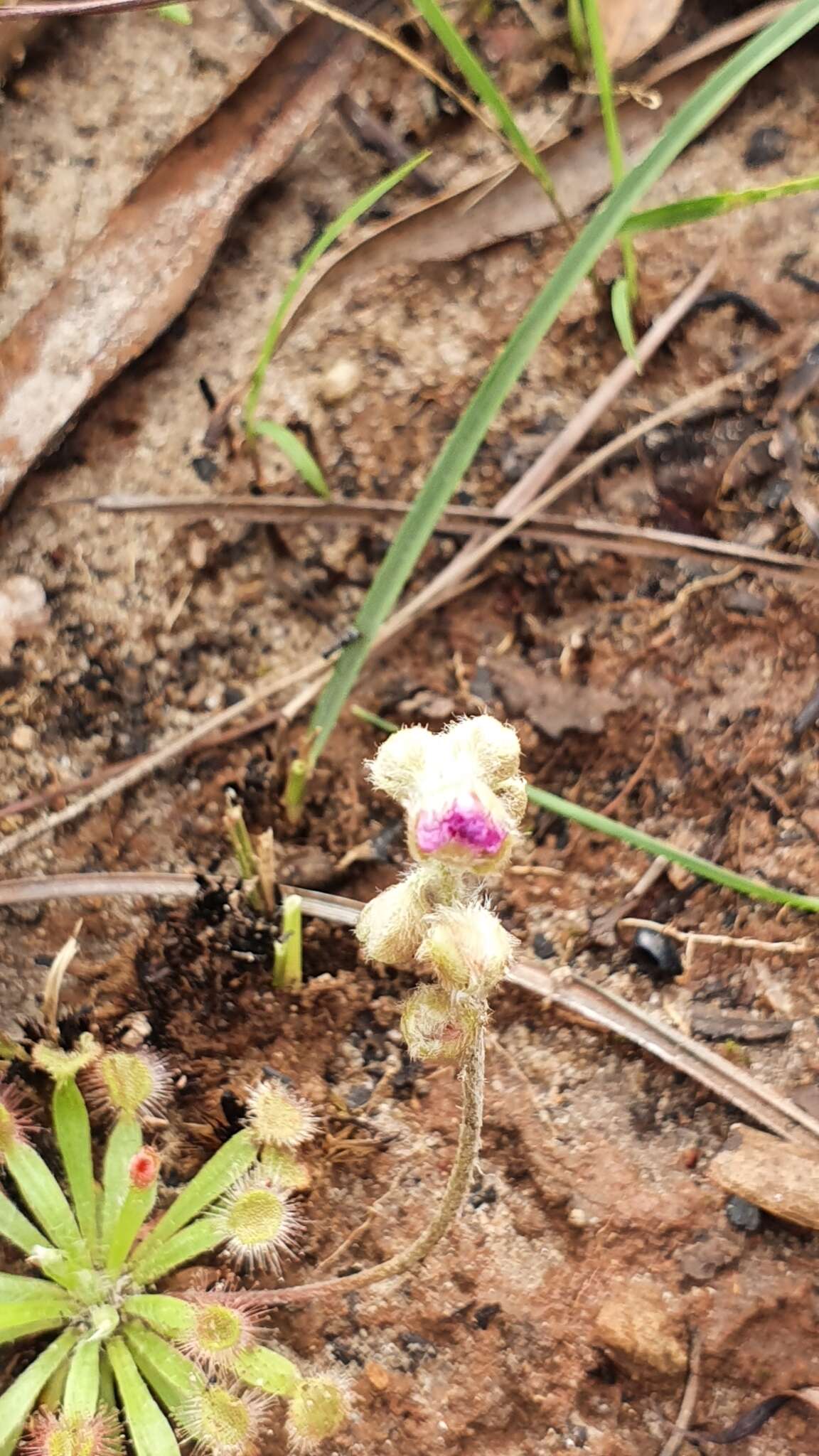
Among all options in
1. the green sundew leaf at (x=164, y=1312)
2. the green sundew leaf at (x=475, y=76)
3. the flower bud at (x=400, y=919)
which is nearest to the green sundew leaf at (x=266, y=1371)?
the green sundew leaf at (x=164, y=1312)

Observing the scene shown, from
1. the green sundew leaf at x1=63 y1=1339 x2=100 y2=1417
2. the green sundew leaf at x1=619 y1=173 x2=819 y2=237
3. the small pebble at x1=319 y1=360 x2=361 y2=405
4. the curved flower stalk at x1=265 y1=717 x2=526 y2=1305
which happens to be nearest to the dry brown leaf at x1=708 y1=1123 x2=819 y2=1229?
the curved flower stalk at x1=265 y1=717 x2=526 y2=1305

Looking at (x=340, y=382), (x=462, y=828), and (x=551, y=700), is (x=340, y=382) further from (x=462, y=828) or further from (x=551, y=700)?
(x=462, y=828)

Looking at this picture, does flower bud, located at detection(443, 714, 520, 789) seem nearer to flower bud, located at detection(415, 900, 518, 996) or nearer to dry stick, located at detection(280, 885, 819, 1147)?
flower bud, located at detection(415, 900, 518, 996)

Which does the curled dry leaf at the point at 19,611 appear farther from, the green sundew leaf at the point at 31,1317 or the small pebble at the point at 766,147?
the small pebble at the point at 766,147

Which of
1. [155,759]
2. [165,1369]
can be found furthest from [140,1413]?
[155,759]

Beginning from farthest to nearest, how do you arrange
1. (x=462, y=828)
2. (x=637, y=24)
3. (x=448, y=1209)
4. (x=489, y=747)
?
(x=637, y=24)
(x=448, y=1209)
(x=489, y=747)
(x=462, y=828)
